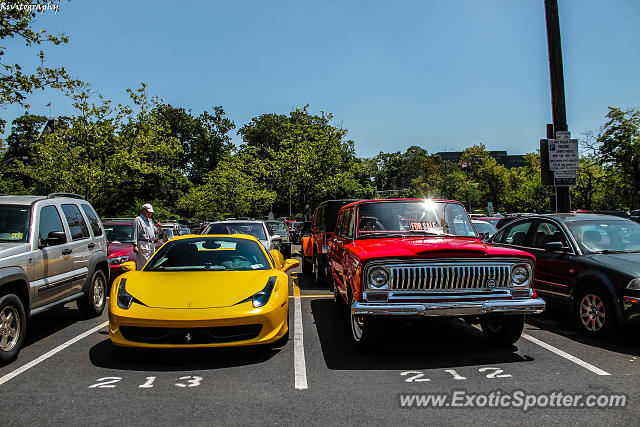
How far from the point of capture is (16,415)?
385 cm

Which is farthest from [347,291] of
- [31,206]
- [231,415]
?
[31,206]

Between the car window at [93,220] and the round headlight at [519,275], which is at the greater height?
the car window at [93,220]

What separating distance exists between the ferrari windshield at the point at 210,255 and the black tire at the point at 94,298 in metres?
2.05

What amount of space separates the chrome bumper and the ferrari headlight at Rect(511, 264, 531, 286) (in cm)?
30

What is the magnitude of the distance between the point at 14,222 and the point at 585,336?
7462 millimetres

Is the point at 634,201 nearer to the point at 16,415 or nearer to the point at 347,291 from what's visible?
the point at 347,291

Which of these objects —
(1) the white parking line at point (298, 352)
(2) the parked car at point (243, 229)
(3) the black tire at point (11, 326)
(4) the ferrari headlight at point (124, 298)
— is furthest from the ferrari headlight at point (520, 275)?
(2) the parked car at point (243, 229)

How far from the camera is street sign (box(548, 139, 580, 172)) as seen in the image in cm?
1074

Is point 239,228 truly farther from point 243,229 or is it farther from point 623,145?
point 623,145

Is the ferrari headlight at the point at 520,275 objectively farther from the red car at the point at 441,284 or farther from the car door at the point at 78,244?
the car door at the point at 78,244

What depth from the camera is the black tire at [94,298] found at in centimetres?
779

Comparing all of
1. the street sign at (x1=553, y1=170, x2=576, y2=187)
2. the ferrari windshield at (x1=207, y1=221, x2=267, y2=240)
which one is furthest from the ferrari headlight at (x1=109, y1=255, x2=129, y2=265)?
the street sign at (x1=553, y1=170, x2=576, y2=187)

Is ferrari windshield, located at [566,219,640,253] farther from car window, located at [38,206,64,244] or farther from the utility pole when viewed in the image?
car window, located at [38,206,64,244]

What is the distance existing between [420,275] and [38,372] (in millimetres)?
4077
